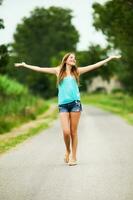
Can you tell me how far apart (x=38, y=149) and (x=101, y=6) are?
35.1m

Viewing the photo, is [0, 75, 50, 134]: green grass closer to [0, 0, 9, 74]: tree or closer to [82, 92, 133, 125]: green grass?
[0, 0, 9, 74]: tree

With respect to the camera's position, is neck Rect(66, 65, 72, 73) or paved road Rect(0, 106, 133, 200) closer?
paved road Rect(0, 106, 133, 200)

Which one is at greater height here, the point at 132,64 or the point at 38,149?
the point at 132,64

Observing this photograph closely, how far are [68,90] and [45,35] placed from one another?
111653 millimetres

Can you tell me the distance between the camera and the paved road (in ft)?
34.2

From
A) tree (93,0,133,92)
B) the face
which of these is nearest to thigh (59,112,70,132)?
the face

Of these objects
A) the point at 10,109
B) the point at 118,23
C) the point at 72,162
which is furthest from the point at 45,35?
the point at 72,162

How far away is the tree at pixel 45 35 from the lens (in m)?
122

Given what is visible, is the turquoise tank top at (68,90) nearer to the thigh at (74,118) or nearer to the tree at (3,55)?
the thigh at (74,118)

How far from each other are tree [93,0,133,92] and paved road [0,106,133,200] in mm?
25928

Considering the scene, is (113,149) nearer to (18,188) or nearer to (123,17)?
(18,188)

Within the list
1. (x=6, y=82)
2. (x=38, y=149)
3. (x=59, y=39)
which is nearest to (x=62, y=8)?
(x=59, y=39)

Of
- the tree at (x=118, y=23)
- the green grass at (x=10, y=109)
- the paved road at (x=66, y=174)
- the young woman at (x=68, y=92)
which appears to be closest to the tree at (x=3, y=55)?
the green grass at (x=10, y=109)

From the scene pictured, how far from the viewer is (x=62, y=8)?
124375mm
